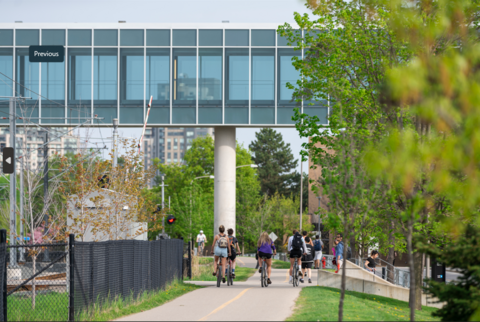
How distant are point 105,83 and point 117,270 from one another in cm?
2363

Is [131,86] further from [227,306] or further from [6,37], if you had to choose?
[227,306]

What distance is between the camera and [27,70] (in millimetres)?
35062

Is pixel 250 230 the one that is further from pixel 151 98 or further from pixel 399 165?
pixel 399 165

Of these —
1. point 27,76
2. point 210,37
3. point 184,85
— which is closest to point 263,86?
point 210,37

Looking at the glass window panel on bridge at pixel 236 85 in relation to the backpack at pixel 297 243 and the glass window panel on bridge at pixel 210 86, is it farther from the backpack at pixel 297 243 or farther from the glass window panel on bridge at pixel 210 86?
the backpack at pixel 297 243

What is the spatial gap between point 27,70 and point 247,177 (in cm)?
4330

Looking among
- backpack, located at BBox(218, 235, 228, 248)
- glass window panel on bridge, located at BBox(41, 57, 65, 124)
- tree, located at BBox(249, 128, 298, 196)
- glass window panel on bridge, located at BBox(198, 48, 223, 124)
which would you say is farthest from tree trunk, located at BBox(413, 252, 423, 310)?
tree, located at BBox(249, 128, 298, 196)

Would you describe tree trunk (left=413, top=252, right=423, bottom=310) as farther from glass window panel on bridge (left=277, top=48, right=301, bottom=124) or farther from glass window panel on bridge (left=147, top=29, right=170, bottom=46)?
glass window panel on bridge (left=147, top=29, right=170, bottom=46)

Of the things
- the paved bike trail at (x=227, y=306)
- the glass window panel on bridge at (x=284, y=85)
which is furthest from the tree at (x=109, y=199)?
the glass window panel on bridge at (x=284, y=85)

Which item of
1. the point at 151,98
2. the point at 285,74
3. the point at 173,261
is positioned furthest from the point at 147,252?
the point at 285,74

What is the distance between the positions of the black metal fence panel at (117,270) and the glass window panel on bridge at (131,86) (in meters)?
18.5

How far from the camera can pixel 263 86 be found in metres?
35.2

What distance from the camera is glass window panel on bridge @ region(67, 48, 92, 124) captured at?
114ft

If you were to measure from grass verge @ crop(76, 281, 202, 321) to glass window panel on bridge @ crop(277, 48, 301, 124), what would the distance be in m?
18.8
